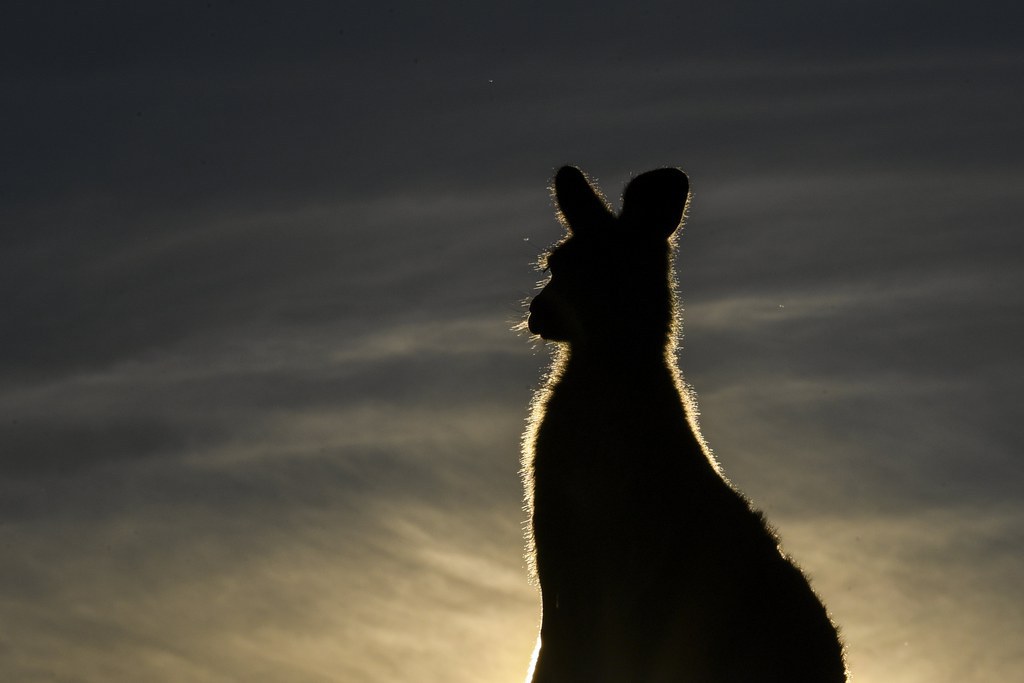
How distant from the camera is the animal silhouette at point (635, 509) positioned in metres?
7.04

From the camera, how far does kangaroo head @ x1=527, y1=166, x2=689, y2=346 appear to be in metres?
8.14

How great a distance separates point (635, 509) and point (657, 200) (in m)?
2.07

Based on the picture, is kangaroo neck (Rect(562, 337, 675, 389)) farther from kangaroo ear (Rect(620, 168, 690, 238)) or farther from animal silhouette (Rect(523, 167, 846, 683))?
kangaroo ear (Rect(620, 168, 690, 238))

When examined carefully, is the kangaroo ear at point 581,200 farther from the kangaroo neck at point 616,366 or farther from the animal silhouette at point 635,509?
the kangaroo neck at point 616,366

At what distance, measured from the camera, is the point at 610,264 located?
8.40 meters

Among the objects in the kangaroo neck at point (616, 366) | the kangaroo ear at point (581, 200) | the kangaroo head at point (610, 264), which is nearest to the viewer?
the kangaroo neck at point (616, 366)

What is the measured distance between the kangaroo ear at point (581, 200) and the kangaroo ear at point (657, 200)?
0.16 m

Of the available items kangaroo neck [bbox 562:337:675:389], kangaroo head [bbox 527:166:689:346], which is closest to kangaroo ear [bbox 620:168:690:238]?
kangaroo head [bbox 527:166:689:346]

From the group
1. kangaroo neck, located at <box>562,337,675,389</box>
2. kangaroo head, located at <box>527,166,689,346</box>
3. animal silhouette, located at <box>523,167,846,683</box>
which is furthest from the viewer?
kangaroo head, located at <box>527,166,689,346</box>

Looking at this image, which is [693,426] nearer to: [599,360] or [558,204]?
[599,360]

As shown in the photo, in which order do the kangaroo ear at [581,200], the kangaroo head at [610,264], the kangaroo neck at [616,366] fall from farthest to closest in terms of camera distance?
the kangaroo ear at [581,200] → the kangaroo head at [610,264] → the kangaroo neck at [616,366]

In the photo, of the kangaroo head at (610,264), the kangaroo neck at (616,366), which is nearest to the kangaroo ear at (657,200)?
the kangaroo head at (610,264)

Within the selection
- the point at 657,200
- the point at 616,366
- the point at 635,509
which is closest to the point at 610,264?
the point at 657,200

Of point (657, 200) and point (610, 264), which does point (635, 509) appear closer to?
point (610, 264)
